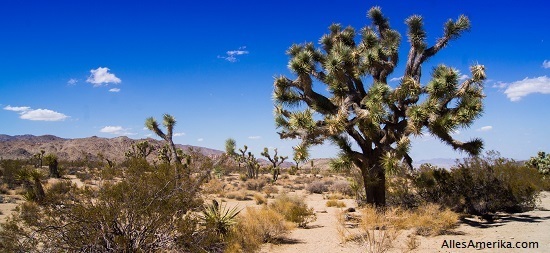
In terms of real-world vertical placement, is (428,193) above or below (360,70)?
below

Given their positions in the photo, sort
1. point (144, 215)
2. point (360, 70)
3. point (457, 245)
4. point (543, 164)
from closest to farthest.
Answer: point (144, 215)
point (457, 245)
point (360, 70)
point (543, 164)

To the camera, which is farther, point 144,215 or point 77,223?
point 144,215

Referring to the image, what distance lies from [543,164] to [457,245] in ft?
70.2

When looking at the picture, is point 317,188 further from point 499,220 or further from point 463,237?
point 463,237

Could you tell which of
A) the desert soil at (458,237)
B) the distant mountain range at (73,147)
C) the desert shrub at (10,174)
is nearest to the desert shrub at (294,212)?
the desert soil at (458,237)

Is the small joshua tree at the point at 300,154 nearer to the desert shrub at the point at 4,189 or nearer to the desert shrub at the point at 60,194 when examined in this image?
the desert shrub at the point at 60,194

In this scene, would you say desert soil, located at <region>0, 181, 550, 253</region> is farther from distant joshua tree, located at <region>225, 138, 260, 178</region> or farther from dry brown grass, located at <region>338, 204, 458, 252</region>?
distant joshua tree, located at <region>225, 138, 260, 178</region>

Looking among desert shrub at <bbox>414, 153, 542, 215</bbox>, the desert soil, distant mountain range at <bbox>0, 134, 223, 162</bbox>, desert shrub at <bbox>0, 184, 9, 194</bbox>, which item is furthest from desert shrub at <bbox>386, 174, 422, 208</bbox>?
distant mountain range at <bbox>0, 134, 223, 162</bbox>

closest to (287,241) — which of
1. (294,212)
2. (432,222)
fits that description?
(294,212)

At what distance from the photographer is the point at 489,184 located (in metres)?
12.0

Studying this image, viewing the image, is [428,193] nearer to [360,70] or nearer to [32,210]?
[360,70]

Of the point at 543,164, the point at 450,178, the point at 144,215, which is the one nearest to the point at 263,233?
the point at 144,215

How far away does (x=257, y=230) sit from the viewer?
891 centimetres

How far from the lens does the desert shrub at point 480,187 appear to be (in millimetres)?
11758
